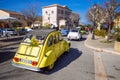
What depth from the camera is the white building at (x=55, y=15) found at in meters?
63.2

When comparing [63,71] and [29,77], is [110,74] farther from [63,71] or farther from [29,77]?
[29,77]

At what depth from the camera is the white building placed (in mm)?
63206

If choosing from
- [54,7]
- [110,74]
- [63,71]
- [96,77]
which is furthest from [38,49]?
[54,7]

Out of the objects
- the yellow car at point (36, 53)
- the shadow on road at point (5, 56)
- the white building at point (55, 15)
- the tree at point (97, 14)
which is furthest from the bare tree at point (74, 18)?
the yellow car at point (36, 53)

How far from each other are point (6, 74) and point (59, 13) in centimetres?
6198

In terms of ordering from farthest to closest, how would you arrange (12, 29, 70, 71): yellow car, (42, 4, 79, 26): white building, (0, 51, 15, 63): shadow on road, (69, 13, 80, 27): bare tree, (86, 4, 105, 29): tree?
(69, 13, 80, 27): bare tree → (42, 4, 79, 26): white building → (86, 4, 105, 29): tree → (0, 51, 15, 63): shadow on road → (12, 29, 70, 71): yellow car

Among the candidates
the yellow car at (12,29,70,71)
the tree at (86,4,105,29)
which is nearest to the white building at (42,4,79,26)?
the tree at (86,4,105,29)

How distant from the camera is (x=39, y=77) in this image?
17.9 ft

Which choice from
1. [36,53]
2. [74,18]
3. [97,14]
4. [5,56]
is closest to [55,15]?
[74,18]

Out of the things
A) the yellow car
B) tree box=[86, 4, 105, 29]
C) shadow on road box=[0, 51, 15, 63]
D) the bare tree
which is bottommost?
shadow on road box=[0, 51, 15, 63]

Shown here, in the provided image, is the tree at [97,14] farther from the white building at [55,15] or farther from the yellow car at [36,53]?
the white building at [55,15]

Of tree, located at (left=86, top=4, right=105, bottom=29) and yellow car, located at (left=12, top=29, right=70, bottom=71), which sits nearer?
yellow car, located at (left=12, top=29, right=70, bottom=71)

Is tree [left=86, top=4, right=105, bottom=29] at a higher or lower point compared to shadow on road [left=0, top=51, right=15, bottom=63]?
higher

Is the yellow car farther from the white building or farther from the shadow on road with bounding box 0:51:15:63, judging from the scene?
the white building
